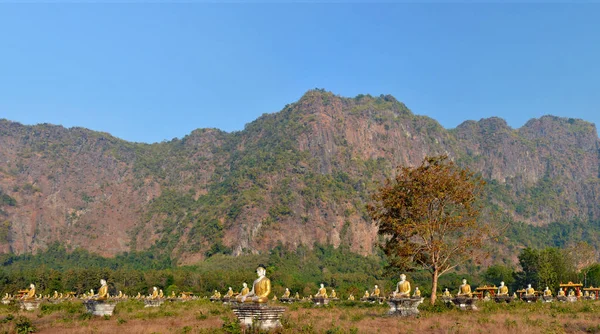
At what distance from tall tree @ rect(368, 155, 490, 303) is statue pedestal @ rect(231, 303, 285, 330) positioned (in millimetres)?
17194

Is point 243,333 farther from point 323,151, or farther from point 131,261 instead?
point 323,151

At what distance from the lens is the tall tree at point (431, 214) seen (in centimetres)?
3319

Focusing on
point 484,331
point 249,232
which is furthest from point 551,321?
point 249,232

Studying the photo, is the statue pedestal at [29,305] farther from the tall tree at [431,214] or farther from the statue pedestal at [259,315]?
the tall tree at [431,214]

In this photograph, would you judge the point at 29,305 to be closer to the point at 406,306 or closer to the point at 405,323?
the point at 406,306

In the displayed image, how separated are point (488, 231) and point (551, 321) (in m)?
13.3

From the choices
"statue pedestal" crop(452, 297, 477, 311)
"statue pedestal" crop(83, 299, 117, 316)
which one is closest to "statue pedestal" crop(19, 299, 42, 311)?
"statue pedestal" crop(83, 299, 117, 316)

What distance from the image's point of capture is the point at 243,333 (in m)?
16.4

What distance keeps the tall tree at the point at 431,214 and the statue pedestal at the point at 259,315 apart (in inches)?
677

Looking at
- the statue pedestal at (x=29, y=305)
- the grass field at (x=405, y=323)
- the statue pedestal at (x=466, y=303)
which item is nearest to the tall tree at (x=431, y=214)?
the statue pedestal at (x=466, y=303)

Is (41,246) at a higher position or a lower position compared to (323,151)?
lower

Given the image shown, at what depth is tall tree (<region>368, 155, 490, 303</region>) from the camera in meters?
33.2

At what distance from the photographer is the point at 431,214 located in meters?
34.3

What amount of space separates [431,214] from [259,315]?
20305 millimetres
